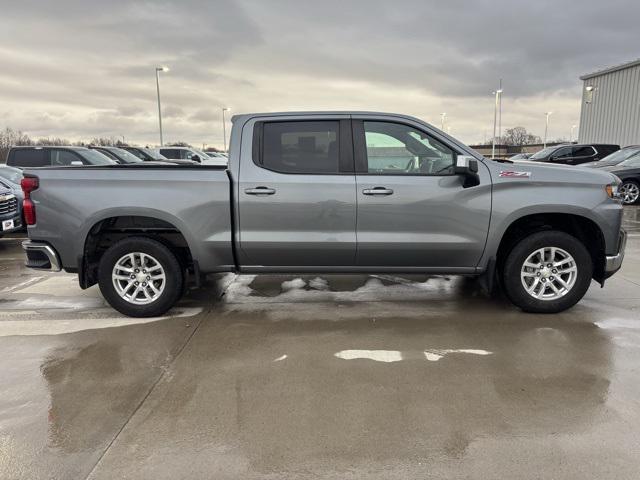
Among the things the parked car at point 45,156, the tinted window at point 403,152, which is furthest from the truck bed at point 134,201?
the parked car at point 45,156

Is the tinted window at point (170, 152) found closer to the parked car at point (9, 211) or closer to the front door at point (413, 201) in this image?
the parked car at point (9, 211)

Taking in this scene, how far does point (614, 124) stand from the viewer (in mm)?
26656

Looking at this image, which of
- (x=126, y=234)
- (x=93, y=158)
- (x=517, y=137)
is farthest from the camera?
(x=517, y=137)

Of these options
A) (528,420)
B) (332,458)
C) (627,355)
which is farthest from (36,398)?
(627,355)

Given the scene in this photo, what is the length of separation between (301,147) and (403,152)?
98cm

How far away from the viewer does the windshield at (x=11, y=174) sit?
10619mm

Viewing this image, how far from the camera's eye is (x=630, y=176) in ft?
46.6

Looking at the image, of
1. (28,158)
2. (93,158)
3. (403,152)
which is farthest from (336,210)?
(28,158)

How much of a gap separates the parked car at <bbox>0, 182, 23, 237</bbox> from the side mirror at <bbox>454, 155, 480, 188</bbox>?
7.78m

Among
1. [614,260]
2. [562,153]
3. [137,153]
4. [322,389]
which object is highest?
[137,153]

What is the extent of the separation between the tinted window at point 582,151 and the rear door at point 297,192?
16.7m

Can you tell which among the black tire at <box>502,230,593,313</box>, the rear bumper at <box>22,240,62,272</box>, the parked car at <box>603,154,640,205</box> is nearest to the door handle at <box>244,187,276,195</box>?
the rear bumper at <box>22,240,62,272</box>

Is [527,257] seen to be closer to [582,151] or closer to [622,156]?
[622,156]

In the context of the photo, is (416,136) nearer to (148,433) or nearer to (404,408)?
(404,408)
